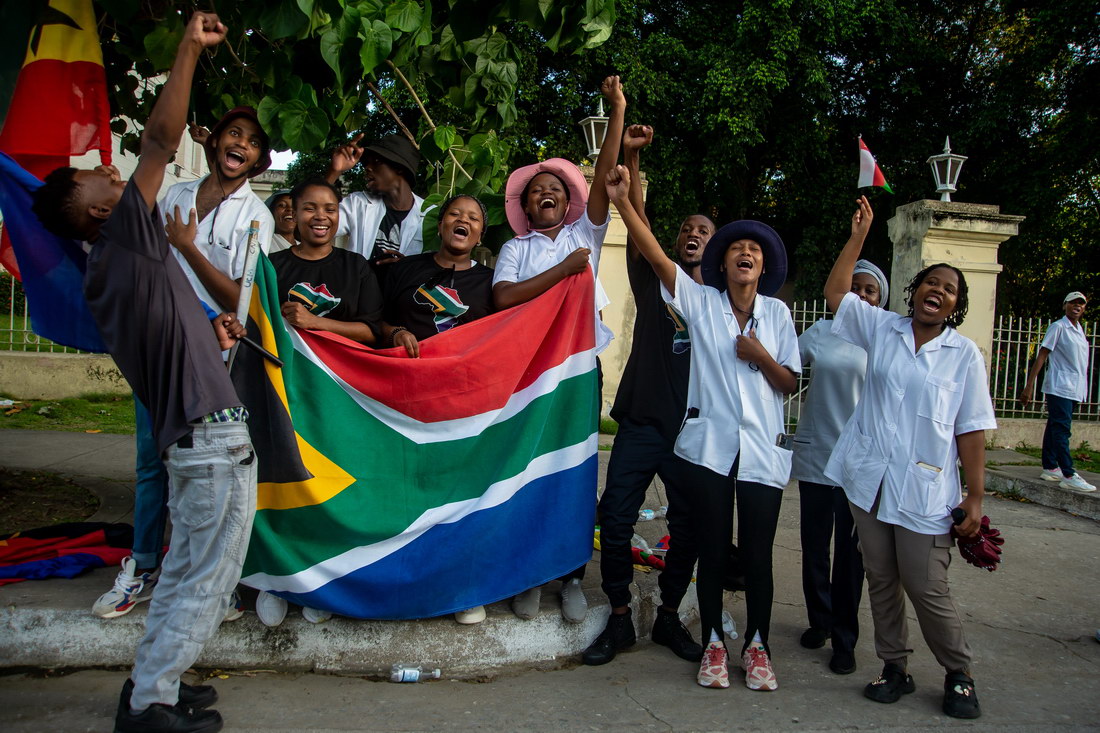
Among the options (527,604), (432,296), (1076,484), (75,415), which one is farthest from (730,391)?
(75,415)

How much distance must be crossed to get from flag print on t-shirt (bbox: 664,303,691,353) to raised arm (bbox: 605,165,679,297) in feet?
0.40

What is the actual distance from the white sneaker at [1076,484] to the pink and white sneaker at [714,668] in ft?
19.0

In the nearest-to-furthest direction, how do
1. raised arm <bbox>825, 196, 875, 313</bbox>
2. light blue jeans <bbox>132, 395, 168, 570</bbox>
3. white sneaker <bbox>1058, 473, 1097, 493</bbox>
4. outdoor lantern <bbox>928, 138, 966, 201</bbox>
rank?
light blue jeans <bbox>132, 395, 168, 570</bbox>
raised arm <bbox>825, 196, 875, 313</bbox>
white sneaker <bbox>1058, 473, 1097, 493</bbox>
outdoor lantern <bbox>928, 138, 966, 201</bbox>

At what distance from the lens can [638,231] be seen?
378 cm

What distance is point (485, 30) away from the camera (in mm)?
4316

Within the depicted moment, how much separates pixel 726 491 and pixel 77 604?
2.75 meters

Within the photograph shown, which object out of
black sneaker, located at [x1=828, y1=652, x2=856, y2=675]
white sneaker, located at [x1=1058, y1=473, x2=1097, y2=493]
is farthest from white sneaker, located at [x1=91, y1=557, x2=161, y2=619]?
white sneaker, located at [x1=1058, y1=473, x2=1097, y2=493]

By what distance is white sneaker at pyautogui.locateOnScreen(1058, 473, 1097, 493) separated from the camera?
25.5 feet

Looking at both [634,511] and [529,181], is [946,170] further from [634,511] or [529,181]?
[634,511]

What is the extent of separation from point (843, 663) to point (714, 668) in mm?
695

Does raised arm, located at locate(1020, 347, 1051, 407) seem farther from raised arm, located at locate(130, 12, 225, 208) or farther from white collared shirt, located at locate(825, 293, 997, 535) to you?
raised arm, located at locate(130, 12, 225, 208)

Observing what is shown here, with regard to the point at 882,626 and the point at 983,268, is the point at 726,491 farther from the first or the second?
the point at 983,268

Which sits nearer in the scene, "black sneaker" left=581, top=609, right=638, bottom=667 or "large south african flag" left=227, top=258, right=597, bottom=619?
"large south african flag" left=227, top=258, right=597, bottom=619

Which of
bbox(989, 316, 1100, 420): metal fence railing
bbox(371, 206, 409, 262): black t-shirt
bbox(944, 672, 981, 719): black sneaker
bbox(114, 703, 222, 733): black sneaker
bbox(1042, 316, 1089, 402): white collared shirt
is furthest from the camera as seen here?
bbox(989, 316, 1100, 420): metal fence railing
